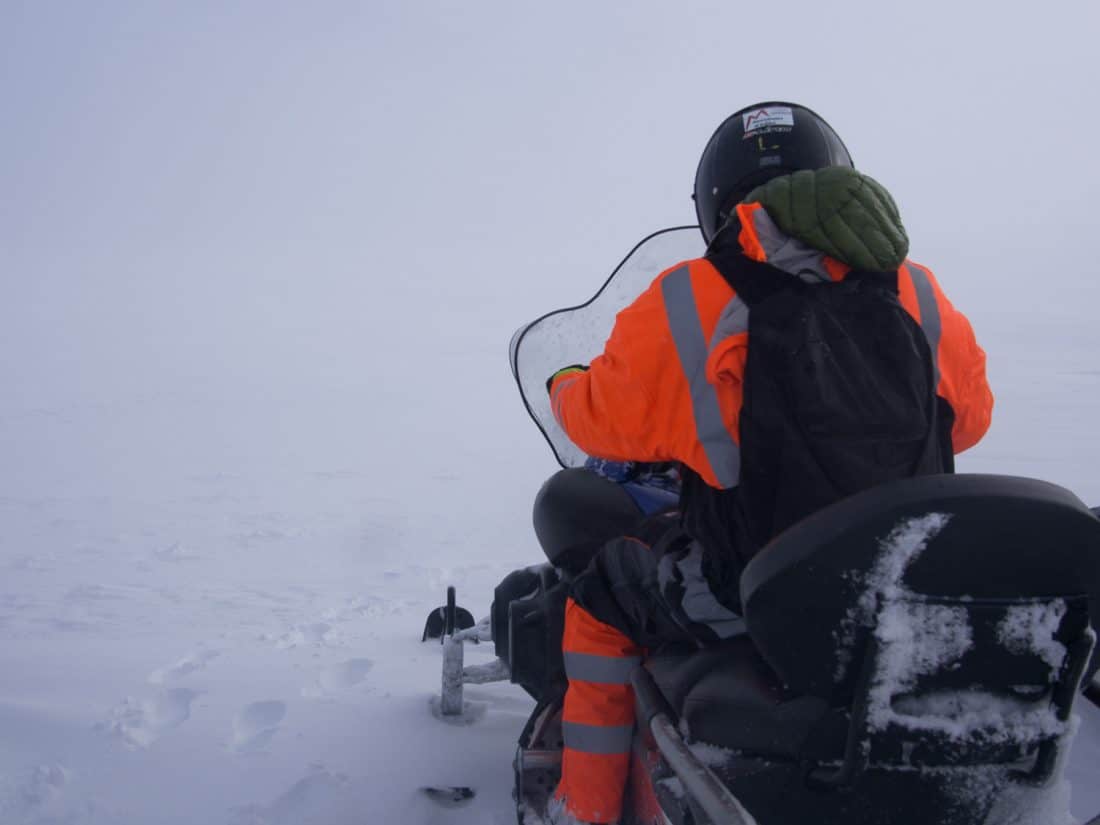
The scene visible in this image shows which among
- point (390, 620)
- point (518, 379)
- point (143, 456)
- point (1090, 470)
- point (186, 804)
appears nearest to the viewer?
point (518, 379)

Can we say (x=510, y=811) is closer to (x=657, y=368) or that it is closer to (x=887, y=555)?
(x=657, y=368)

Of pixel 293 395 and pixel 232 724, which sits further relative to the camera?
pixel 293 395

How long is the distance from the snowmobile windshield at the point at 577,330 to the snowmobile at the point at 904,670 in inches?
33.0

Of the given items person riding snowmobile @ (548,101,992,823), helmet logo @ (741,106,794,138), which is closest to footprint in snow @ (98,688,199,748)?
person riding snowmobile @ (548,101,992,823)

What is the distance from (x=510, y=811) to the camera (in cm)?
231

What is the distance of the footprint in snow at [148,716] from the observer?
8.69ft

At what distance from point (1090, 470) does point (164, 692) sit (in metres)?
7.93

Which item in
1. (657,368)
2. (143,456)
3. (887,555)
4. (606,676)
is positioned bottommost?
(143,456)

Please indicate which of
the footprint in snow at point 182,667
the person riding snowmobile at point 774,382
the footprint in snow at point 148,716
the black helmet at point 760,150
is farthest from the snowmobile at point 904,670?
the footprint in snow at point 182,667

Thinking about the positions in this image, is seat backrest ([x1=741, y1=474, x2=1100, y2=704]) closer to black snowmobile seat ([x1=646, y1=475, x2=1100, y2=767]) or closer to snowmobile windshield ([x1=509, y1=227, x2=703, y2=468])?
black snowmobile seat ([x1=646, y1=475, x2=1100, y2=767])

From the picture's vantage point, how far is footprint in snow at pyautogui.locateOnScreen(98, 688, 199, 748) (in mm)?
2648

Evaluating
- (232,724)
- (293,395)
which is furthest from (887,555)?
(293,395)

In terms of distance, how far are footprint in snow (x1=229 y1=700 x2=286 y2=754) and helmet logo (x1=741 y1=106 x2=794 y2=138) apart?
2181 millimetres

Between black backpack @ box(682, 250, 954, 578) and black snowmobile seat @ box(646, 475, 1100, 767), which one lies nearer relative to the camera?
black snowmobile seat @ box(646, 475, 1100, 767)
